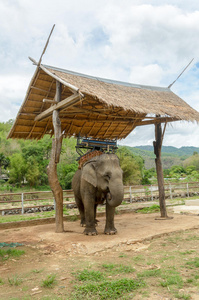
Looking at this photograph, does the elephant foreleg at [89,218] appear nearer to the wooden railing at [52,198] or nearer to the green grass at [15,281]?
the green grass at [15,281]

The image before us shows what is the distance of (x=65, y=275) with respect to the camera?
3906 millimetres

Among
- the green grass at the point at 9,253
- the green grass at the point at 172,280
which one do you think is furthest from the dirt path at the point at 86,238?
the green grass at the point at 172,280

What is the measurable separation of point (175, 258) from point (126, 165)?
81.3 feet

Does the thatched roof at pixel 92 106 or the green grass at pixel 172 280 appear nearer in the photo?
the green grass at pixel 172 280

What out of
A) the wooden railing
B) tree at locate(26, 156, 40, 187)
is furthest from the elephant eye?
tree at locate(26, 156, 40, 187)

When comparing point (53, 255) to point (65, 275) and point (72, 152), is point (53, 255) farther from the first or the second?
point (72, 152)

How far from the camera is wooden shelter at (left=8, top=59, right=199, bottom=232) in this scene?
658cm

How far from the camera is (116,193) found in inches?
238

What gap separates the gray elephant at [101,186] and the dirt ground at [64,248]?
361mm

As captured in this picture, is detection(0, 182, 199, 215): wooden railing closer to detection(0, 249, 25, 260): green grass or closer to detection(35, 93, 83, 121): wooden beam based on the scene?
detection(35, 93, 83, 121): wooden beam

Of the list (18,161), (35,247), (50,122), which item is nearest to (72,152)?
(18,161)

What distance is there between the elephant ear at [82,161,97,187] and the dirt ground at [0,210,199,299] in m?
1.28

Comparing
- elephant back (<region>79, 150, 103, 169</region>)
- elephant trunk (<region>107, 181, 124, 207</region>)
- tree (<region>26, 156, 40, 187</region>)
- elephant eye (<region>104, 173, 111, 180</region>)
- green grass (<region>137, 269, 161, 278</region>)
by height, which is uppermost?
tree (<region>26, 156, 40, 187</region>)

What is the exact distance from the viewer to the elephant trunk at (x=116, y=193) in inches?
237
